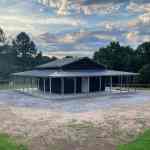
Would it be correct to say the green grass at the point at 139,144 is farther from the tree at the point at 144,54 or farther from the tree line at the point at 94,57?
the tree at the point at 144,54

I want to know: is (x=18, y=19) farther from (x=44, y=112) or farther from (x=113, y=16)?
(x=44, y=112)

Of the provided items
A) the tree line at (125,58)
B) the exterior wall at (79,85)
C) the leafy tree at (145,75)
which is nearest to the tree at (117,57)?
the tree line at (125,58)

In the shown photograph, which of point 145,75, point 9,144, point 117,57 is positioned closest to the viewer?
point 9,144

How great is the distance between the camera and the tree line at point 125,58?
36.4m

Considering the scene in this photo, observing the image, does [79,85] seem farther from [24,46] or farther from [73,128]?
[24,46]

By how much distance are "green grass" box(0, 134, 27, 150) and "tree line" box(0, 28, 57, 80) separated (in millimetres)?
40792

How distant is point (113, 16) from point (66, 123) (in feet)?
57.1

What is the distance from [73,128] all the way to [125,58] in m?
30.0

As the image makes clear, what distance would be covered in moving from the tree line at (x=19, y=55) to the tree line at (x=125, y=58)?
752 inches

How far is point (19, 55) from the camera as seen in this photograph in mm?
62500

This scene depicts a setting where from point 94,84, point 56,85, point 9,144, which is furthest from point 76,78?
point 9,144

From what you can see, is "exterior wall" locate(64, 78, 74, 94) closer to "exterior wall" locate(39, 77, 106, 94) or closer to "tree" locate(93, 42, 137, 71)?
"exterior wall" locate(39, 77, 106, 94)

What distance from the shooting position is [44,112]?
13.3 metres

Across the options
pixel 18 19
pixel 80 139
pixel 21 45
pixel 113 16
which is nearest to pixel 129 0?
pixel 113 16
